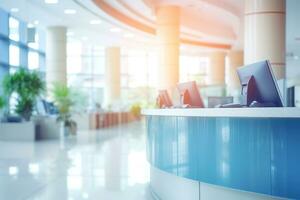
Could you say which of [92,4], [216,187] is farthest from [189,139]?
[92,4]

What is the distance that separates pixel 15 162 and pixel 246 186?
19.0 ft

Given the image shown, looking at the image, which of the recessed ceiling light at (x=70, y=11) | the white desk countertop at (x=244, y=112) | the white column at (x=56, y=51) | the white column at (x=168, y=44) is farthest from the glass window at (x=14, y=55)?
the white desk countertop at (x=244, y=112)

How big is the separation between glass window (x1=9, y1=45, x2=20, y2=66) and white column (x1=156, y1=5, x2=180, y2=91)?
5848mm

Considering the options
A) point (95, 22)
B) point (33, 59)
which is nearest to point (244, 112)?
point (95, 22)

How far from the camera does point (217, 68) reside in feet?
92.0

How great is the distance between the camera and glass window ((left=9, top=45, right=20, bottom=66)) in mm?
17312

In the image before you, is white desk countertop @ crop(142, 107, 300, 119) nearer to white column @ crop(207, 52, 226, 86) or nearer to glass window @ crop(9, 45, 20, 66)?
glass window @ crop(9, 45, 20, 66)

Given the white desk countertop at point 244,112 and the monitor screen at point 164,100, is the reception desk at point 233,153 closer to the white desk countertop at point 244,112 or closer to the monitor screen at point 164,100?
the white desk countertop at point 244,112

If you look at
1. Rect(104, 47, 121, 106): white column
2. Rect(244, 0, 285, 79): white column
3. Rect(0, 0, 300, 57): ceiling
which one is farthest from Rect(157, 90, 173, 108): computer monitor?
Rect(104, 47, 121, 106): white column

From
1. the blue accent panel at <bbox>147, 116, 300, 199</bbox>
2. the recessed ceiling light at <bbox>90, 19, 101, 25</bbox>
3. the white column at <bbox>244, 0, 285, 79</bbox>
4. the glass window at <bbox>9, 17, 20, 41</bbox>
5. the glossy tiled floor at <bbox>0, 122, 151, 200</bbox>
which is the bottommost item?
the glossy tiled floor at <bbox>0, 122, 151, 200</bbox>

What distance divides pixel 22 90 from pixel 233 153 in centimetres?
1082

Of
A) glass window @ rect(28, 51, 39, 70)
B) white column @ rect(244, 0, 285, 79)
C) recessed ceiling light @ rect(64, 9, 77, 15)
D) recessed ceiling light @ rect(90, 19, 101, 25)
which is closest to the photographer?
white column @ rect(244, 0, 285, 79)

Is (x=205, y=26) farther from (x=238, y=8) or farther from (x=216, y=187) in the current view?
(x=216, y=187)

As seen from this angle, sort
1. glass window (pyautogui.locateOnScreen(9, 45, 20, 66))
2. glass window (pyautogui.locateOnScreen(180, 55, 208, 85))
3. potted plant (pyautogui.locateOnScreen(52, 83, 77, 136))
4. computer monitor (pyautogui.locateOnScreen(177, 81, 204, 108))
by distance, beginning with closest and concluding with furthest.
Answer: computer monitor (pyautogui.locateOnScreen(177, 81, 204, 108))
potted plant (pyautogui.locateOnScreen(52, 83, 77, 136))
glass window (pyautogui.locateOnScreen(9, 45, 20, 66))
glass window (pyautogui.locateOnScreen(180, 55, 208, 85))
